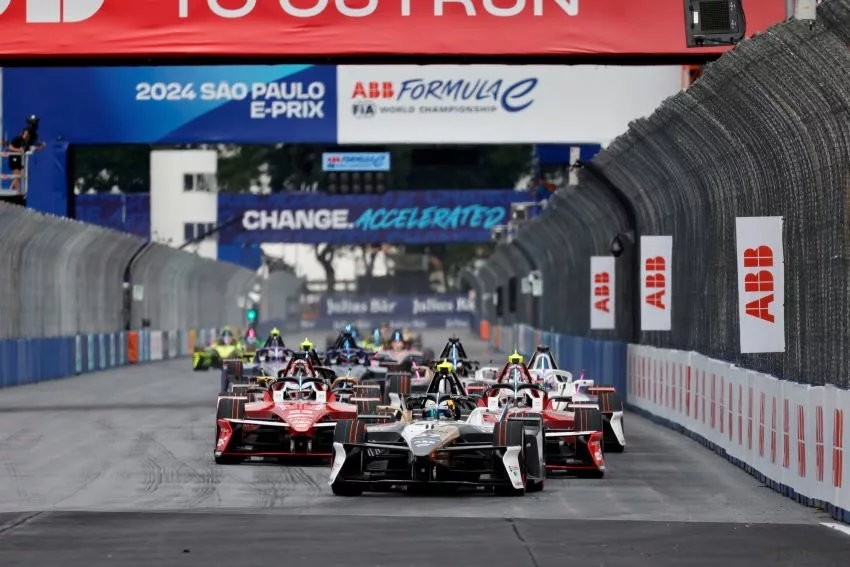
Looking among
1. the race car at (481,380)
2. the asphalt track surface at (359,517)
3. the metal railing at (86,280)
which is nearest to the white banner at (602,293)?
the race car at (481,380)

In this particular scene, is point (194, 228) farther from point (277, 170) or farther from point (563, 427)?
point (563, 427)

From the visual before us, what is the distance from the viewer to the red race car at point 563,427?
1827 centimetres

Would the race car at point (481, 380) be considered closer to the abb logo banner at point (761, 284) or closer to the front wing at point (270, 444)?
the front wing at point (270, 444)

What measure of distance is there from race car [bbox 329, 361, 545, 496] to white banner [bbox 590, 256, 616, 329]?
50.3 ft

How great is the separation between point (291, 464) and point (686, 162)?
6373 mm

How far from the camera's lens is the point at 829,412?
14.5m

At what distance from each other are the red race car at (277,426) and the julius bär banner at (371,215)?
50.7m

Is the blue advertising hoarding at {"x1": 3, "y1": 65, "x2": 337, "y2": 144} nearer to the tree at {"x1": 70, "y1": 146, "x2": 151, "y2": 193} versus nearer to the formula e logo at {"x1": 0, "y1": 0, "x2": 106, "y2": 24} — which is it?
the formula e logo at {"x1": 0, "y1": 0, "x2": 106, "y2": 24}

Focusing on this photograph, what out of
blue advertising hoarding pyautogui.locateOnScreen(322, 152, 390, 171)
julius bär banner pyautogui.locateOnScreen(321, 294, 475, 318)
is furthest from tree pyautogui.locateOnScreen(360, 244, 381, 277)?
blue advertising hoarding pyautogui.locateOnScreen(322, 152, 390, 171)

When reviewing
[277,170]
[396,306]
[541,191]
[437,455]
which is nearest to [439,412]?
[437,455]

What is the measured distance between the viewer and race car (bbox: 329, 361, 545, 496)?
16.2 meters

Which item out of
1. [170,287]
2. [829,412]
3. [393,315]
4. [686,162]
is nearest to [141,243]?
[170,287]

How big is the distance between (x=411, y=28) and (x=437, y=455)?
5.49 m

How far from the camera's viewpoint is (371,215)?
234 ft
